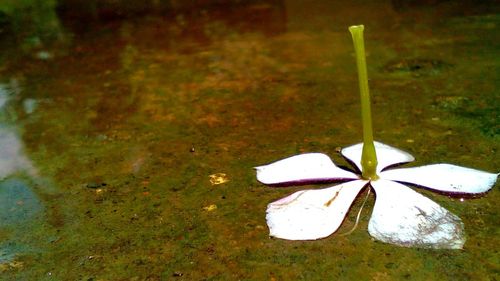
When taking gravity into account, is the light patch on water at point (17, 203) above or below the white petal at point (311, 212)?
above

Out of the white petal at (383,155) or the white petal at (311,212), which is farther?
the white petal at (383,155)

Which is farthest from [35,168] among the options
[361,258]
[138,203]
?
[361,258]

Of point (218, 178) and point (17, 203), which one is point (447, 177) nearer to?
point (218, 178)

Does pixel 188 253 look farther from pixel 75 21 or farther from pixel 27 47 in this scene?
pixel 75 21

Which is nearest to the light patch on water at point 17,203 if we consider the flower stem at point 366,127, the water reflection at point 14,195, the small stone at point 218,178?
the water reflection at point 14,195

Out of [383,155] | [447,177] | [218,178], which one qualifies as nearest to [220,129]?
[218,178]

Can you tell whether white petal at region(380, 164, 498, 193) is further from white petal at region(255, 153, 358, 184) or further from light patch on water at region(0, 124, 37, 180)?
light patch on water at region(0, 124, 37, 180)

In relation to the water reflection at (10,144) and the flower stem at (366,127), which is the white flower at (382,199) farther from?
the water reflection at (10,144)
